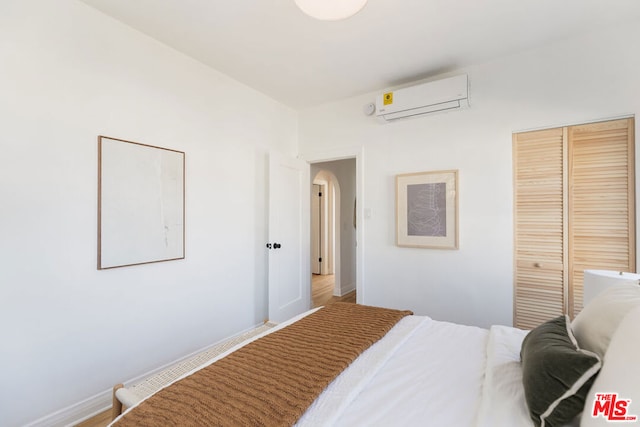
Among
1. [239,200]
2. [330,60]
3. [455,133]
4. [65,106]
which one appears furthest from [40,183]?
[455,133]

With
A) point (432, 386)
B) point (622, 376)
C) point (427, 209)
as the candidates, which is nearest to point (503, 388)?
point (432, 386)

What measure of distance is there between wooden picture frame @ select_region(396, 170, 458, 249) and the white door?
1243 millimetres

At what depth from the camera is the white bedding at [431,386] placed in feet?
3.07

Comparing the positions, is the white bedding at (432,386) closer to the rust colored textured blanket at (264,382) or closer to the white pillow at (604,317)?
the rust colored textured blanket at (264,382)

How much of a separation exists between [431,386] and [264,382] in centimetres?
64

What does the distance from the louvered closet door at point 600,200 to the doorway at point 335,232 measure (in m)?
2.82

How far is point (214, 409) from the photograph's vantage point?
0.94 metres

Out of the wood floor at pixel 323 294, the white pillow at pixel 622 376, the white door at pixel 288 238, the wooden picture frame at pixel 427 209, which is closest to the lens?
the white pillow at pixel 622 376

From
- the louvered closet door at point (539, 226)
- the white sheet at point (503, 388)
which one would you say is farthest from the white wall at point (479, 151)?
the white sheet at point (503, 388)

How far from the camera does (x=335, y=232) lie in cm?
495

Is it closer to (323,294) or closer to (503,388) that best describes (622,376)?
(503,388)

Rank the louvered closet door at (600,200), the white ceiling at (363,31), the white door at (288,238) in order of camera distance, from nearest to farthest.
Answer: the white ceiling at (363,31) < the louvered closet door at (600,200) < the white door at (288,238)

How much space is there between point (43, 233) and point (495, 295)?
3.35 m

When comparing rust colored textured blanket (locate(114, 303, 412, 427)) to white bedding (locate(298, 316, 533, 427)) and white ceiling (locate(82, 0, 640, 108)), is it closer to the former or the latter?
white bedding (locate(298, 316, 533, 427))
